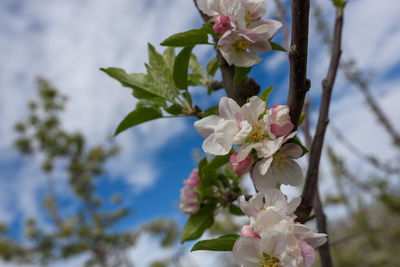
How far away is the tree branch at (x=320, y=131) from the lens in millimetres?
569

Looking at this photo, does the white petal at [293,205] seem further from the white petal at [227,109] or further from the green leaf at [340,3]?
the green leaf at [340,3]

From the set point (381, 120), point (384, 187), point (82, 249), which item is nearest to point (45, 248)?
point (82, 249)

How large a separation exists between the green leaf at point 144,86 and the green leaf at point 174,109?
1.4 inches

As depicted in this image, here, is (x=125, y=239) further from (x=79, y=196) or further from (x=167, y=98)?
(x=167, y=98)

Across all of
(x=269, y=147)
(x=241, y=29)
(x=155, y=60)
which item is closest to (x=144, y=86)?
(x=155, y=60)

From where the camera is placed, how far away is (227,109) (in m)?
0.51

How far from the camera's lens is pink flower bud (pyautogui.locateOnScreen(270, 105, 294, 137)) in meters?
0.45

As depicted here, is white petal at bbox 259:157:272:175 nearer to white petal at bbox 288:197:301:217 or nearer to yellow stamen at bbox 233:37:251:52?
white petal at bbox 288:197:301:217

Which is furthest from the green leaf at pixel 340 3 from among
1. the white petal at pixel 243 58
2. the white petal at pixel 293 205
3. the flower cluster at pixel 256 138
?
the white petal at pixel 293 205

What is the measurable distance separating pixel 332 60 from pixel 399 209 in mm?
4347

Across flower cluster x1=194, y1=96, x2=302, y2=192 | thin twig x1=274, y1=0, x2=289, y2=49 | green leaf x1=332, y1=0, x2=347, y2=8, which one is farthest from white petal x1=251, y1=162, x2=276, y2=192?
thin twig x1=274, y1=0, x2=289, y2=49

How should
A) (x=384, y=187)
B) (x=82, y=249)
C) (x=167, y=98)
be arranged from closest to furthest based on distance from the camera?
1. (x=167, y=98)
2. (x=384, y=187)
3. (x=82, y=249)

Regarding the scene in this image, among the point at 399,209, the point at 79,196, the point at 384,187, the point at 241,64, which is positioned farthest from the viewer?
the point at 79,196

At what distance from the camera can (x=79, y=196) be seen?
9719 mm
